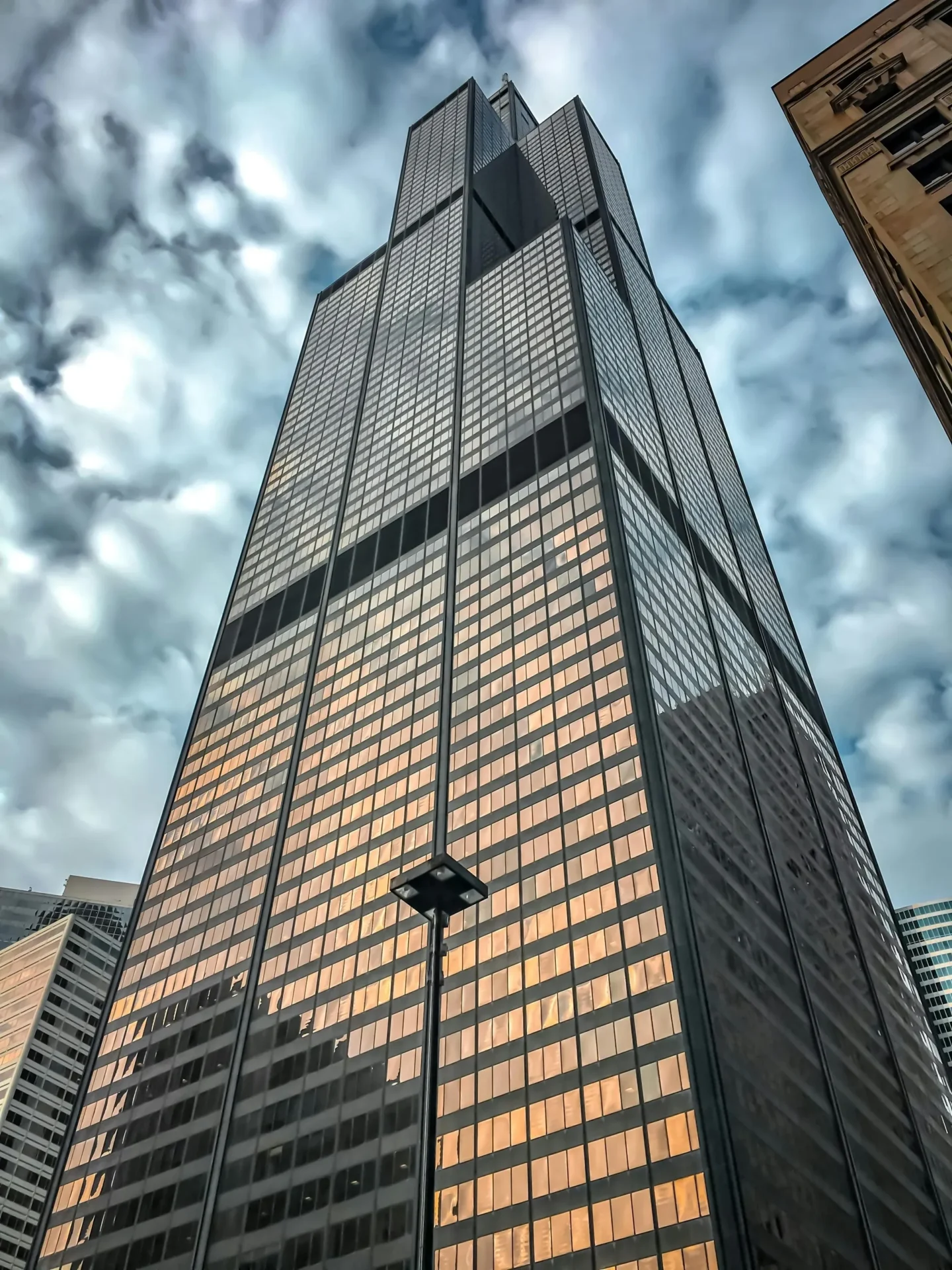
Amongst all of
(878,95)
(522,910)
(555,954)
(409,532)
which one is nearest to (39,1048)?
(409,532)

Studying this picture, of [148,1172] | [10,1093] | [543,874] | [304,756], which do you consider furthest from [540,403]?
[10,1093]

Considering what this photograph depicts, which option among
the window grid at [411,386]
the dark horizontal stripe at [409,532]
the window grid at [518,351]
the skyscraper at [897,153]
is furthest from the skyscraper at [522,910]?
the skyscraper at [897,153]

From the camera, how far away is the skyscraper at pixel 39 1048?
124 metres

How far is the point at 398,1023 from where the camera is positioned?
78188mm

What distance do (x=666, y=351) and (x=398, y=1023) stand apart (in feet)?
432

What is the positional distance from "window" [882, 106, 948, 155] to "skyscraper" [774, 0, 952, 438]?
0.05 meters

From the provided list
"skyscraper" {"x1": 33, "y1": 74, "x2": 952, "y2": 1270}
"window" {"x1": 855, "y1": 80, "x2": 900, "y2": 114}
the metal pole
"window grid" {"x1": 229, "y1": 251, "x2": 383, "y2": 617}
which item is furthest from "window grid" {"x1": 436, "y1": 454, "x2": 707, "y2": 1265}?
"window grid" {"x1": 229, "y1": 251, "x2": 383, "y2": 617}

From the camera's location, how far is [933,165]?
40.1 m

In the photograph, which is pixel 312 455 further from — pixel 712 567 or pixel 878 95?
pixel 878 95

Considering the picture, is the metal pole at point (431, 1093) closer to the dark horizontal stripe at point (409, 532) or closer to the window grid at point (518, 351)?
the dark horizontal stripe at point (409, 532)

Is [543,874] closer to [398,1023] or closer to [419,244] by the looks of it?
[398,1023]

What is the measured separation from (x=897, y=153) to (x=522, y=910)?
54.1 m

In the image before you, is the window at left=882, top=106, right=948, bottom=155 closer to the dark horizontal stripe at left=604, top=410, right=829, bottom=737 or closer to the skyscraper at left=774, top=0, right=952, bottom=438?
the skyscraper at left=774, top=0, right=952, bottom=438

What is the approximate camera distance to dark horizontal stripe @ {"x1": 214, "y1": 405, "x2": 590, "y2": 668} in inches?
4675
